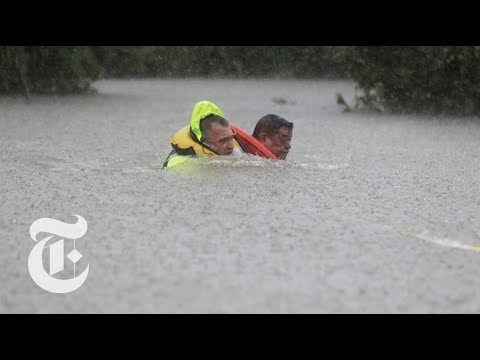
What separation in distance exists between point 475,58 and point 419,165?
374 centimetres

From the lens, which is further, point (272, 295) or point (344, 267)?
point (344, 267)

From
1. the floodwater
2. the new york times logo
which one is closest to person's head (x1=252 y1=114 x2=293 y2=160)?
the floodwater

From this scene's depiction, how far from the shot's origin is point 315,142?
8609 mm

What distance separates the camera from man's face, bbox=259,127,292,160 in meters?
6.27

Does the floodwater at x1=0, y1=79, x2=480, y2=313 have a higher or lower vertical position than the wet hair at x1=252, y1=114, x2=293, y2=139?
lower

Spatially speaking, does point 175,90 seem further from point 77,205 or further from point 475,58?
point 77,205

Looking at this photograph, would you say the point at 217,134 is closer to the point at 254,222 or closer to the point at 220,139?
the point at 220,139

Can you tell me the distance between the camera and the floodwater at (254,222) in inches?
125

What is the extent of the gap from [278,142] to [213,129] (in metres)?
0.64

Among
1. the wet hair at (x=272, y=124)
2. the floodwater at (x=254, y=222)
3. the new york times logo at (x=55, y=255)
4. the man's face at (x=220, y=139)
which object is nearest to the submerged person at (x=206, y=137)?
the man's face at (x=220, y=139)

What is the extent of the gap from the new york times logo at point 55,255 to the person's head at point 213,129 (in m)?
1.60

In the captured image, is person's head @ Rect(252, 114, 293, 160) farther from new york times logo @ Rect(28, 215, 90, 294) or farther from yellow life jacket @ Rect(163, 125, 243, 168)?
new york times logo @ Rect(28, 215, 90, 294)

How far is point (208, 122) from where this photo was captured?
19.4 ft
